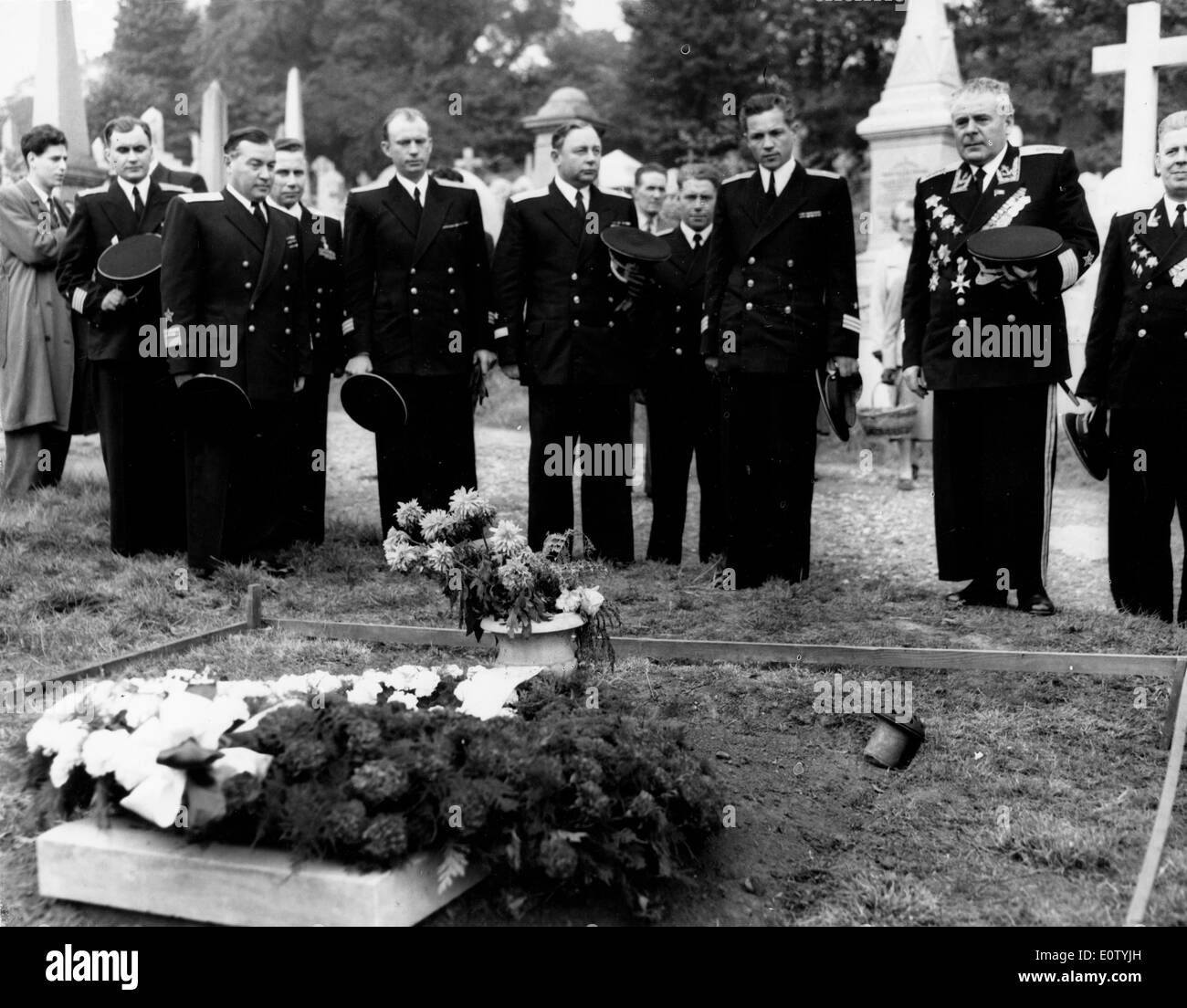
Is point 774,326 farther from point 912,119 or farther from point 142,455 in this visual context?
point 912,119

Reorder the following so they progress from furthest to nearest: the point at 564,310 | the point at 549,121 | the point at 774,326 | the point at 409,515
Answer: the point at 549,121, the point at 564,310, the point at 774,326, the point at 409,515

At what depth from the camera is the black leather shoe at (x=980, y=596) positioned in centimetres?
688

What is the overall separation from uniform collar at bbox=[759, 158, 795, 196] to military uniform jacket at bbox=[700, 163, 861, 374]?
0.02 meters

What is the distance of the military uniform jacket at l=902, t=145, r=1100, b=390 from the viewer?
653 cm

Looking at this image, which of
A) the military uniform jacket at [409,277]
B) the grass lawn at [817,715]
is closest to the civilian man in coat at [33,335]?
the grass lawn at [817,715]

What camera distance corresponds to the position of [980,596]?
694 centimetres

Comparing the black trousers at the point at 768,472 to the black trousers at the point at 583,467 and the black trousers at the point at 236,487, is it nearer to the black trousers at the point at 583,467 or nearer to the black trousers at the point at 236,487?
the black trousers at the point at 583,467

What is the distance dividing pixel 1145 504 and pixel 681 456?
2647 millimetres

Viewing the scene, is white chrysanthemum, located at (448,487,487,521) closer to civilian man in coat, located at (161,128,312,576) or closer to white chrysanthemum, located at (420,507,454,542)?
white chrysanthemum, located at (420,507,454,542)

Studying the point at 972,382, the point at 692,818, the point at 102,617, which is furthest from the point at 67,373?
the point at 692,818

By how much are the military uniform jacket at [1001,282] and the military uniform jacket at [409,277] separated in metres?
2.54

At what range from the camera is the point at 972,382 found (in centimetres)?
667

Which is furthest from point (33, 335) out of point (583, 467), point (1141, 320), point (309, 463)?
point (1141, 320)

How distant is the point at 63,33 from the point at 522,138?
2916 centimetres
